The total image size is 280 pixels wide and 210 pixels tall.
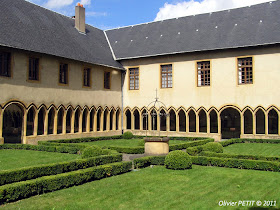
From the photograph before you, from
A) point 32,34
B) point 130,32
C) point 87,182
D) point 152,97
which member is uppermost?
point 130,32

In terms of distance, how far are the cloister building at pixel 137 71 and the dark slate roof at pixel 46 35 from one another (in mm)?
101

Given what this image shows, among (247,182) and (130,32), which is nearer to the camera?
(247,182)

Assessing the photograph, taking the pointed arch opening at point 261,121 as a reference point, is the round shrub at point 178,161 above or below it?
below

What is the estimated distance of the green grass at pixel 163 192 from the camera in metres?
8.32

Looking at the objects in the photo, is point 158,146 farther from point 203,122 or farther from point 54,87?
point 203,122

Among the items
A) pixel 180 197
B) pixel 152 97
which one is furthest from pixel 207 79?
pixel 180 197

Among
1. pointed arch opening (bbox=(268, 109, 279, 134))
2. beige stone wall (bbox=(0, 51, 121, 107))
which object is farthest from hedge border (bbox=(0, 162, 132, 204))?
pointed arch opening (bbox=(268, 109, 279, 134))

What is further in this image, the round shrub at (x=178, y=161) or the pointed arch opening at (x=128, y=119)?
the pointed arch opening at (x=128, y=119)

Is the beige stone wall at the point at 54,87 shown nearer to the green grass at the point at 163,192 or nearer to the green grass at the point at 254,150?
the green grass at the point at 163,192

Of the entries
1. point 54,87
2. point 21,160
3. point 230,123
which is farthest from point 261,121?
point 21,160

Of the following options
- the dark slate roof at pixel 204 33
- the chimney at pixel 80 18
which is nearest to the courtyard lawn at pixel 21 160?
the chimney at pixel 80 18

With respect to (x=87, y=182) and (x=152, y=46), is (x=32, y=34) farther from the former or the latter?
(x=87, y=182)

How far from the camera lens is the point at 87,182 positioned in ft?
36.4

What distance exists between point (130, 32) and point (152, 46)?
4.99m
